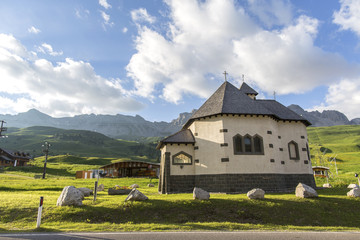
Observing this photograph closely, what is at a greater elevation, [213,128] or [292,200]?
[213,128]

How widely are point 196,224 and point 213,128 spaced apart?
12017mm

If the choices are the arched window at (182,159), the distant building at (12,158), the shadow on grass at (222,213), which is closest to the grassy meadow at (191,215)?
the shadow on grass at (222,213)

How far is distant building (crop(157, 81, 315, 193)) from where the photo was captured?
1989 cm

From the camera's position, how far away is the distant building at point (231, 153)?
19.9m

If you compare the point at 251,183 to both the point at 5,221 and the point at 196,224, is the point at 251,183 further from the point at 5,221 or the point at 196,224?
the point at 5,221

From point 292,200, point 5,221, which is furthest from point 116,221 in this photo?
point 292,200

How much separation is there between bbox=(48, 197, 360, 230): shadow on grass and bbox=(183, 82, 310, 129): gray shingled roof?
963cm

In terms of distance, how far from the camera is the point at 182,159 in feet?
72.7

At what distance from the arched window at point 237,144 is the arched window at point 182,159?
4.83 m

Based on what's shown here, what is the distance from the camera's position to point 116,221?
36.8 feet

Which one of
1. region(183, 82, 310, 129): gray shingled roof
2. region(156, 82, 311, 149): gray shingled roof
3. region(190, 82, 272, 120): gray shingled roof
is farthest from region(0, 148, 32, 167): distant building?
region(190, 82, 272, 120): gray shingled roof

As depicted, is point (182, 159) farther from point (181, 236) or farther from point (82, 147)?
point (82, 147)

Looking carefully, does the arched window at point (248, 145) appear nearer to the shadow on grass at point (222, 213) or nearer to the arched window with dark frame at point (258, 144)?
the arched window with dark frame at point (258, 144)

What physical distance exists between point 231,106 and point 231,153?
4954mm
